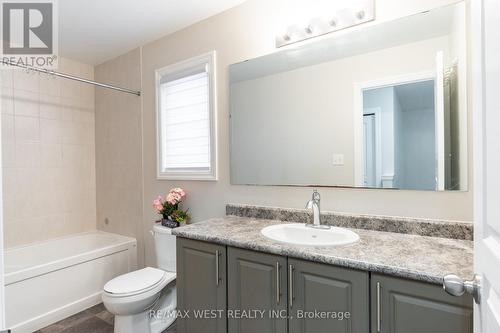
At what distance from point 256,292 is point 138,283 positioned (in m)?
0.98

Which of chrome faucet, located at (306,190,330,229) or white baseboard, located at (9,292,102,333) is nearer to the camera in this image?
chrome faucet, located at (306,190,330,229)

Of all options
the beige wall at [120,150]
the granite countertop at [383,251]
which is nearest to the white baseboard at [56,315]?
the beige wall at [120,150]

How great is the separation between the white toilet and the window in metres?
0.55

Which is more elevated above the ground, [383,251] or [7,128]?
[7,128]

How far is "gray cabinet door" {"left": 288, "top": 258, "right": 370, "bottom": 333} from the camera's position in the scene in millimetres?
1104

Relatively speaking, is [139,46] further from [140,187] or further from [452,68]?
[452,68]

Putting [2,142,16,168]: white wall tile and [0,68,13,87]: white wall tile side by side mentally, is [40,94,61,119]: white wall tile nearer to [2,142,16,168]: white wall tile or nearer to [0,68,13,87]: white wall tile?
[0,68,13,87]: white wall tile

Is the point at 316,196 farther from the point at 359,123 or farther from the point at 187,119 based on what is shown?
the point at 187,119

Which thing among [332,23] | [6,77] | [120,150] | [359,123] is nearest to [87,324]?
[120,150]

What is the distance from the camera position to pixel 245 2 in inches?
79.7

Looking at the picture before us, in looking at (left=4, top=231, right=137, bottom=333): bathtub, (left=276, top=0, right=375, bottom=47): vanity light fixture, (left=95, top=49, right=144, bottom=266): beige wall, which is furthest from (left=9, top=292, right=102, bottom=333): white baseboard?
(left=276, top=0, right=375, bottom=47): vanity light fixture

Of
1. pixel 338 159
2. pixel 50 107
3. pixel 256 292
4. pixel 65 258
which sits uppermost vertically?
pixel 50 107

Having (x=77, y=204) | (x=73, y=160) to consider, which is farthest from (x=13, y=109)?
(x=77, y=204)

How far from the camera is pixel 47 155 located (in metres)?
2.84
